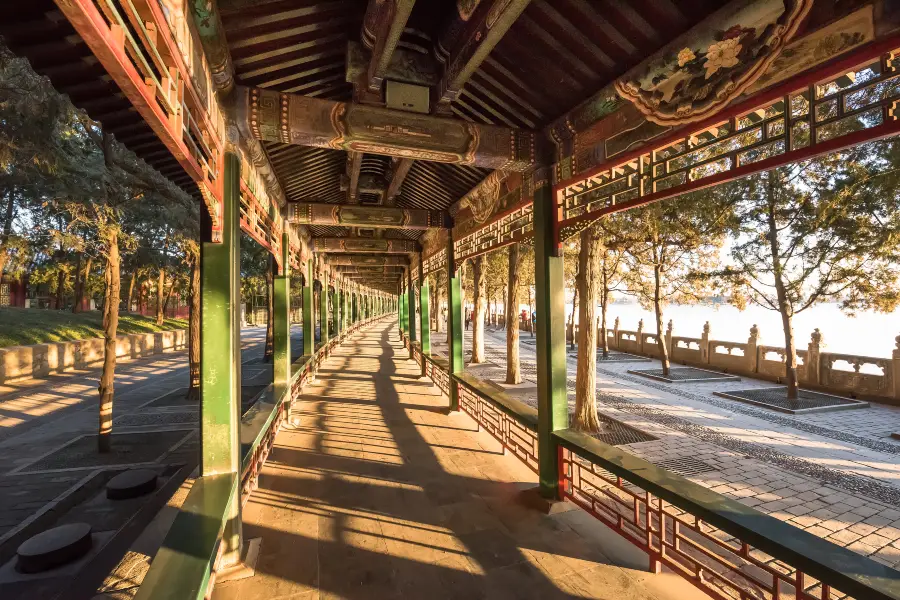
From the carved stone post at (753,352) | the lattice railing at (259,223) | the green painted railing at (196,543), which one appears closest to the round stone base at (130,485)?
the green painted railing at (196,543)

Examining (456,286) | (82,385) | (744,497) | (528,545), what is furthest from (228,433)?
(82,385)

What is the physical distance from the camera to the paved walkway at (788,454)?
513 cm

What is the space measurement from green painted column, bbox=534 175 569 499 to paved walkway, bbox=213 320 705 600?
1.85 feet

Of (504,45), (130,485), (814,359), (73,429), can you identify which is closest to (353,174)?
(504,45)

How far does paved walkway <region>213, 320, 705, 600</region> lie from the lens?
11.6 feet

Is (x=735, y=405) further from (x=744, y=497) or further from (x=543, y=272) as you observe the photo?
(x=543, y=272)

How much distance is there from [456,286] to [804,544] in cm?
733

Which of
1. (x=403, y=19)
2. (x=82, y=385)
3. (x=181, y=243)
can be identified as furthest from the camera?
(x=82, y=385)

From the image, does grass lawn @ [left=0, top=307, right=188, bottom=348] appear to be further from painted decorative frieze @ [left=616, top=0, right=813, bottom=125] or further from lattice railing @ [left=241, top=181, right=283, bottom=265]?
painted decorative frieze @ [left=616, top=0, right=813, bottom=125]

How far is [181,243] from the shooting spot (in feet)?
43.0

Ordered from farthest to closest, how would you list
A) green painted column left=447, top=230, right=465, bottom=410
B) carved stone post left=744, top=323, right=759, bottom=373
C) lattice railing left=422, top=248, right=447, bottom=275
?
1. carved stone post left=744, top=323, right=759, bottom=373
2. lattice railing left=422, top=248, right=447, bottom=275
3. green painted column left=447, top=230, right=465, bottom=410

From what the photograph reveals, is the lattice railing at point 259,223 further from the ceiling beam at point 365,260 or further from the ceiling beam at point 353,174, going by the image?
the ceiling beam at point 365,260

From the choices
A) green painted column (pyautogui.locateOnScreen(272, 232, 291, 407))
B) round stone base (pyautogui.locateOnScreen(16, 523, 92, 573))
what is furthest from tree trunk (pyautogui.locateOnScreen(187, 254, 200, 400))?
round stone base (pyautogui.locateOnScreen(16, 523, 92, 573))

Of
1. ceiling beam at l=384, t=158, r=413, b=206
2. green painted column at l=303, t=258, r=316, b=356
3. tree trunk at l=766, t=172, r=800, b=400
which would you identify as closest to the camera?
ceiling beam at l=384, t=158, r=413, b=206
